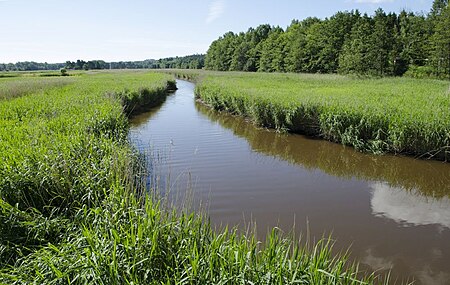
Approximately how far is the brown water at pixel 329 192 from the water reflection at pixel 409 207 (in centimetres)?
2

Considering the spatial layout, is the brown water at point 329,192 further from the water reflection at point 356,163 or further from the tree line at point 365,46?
the tree line at point 365,46

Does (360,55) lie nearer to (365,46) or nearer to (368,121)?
(365,46)

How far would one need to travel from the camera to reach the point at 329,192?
7.75 metres

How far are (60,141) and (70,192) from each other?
2000 mm

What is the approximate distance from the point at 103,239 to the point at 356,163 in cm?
821

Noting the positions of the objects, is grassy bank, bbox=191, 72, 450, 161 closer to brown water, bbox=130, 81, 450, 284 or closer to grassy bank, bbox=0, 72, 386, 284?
brown water, bbox=130, 81, 450, 284

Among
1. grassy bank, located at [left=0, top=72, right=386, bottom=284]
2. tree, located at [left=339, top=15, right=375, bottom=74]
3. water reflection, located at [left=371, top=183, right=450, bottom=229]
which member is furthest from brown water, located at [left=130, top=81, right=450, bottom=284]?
tree, located at [left=339, top=15, right=375, bottom=74]

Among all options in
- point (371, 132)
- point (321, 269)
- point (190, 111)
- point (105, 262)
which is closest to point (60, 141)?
point (105, 262)

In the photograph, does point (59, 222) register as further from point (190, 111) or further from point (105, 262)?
point (190, 111)

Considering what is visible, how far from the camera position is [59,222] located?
14.8 ft

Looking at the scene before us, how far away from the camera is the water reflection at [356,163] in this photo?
845 centimetres

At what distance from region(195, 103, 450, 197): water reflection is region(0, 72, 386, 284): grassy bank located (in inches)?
178

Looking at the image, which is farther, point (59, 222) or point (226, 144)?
point (226, 144)

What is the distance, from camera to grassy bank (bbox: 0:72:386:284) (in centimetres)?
316
